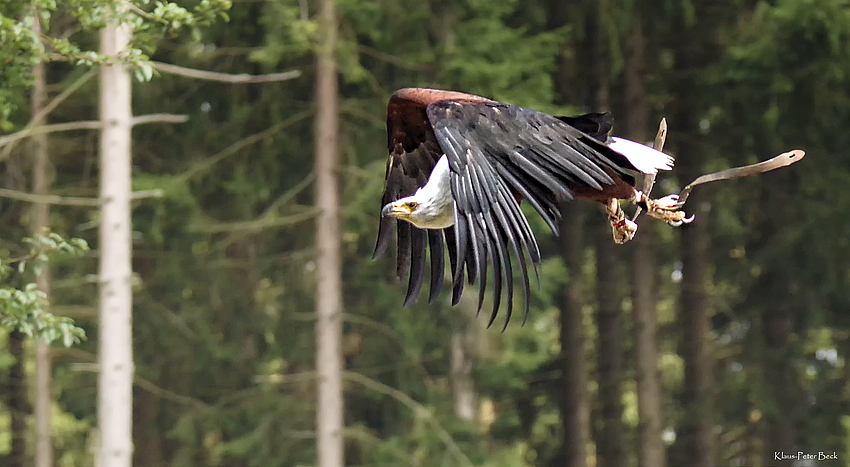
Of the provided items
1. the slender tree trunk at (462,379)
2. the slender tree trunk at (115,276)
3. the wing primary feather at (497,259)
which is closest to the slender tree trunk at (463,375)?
the slender tree trunk at (462,379)

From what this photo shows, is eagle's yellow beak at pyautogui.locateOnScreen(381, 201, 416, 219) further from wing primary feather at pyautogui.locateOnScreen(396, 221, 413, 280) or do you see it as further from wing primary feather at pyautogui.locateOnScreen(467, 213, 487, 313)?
wing primary feather at pyautogui.locateOnScreen(396, 221, 413, 280)

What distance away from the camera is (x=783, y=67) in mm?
12047

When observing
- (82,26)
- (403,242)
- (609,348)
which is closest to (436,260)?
(403,242)

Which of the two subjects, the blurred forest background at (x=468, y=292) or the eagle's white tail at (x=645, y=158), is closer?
the eagle's white tail at (x=645, y=158)

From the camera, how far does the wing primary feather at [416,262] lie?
5.37 metres

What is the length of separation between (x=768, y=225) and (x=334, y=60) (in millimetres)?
8174

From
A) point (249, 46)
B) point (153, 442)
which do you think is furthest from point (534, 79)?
point (153, 442)

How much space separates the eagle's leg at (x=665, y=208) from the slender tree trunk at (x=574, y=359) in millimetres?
11296

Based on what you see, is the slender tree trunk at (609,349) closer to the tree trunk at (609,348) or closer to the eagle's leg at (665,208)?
the tree trunk at (609,348)

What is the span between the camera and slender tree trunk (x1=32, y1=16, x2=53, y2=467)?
1294 cm

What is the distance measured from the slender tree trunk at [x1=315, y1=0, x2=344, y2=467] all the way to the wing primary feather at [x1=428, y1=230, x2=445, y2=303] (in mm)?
6072

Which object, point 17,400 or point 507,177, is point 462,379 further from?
point 507,177

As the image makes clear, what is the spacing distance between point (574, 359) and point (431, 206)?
1231cm

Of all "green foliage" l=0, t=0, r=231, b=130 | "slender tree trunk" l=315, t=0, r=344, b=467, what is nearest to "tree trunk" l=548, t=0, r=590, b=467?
"slender tree trunk" l=315, t=0, r=344, b=467
